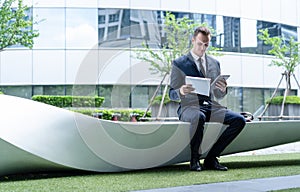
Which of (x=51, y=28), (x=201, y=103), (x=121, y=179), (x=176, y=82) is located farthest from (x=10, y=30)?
(x=121, y=179)

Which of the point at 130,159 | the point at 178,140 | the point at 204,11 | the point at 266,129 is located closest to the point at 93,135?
the point at 130,159

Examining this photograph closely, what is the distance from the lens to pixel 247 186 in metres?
3.58

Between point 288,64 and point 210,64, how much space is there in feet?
45.4

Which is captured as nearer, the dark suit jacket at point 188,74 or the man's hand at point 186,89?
the man's hand at point 186,89

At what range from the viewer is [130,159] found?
4.66 m

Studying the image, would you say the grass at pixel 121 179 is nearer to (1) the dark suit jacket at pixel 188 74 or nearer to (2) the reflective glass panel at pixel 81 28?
(1) the dark suit jacket at pixel 188 74

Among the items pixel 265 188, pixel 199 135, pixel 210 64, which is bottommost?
pixel 265 188

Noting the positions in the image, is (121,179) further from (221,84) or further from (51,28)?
(51,28)

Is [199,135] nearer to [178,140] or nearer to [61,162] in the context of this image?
[178,140]

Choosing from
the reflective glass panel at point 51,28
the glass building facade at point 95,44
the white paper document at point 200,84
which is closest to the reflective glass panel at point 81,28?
the glass building facade at point 95,44

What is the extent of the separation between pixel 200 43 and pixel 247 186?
76.4 inches

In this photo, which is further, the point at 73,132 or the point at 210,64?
the point at 210,64

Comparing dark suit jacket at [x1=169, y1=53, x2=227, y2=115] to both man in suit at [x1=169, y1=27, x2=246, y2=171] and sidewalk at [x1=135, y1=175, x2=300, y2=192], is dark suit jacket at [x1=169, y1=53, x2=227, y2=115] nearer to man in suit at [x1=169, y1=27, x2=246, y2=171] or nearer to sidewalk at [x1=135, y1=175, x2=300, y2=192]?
man in suit at [x1=169, y1=27, x2=246, y2=171]

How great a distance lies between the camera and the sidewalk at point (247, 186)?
3393 mm
